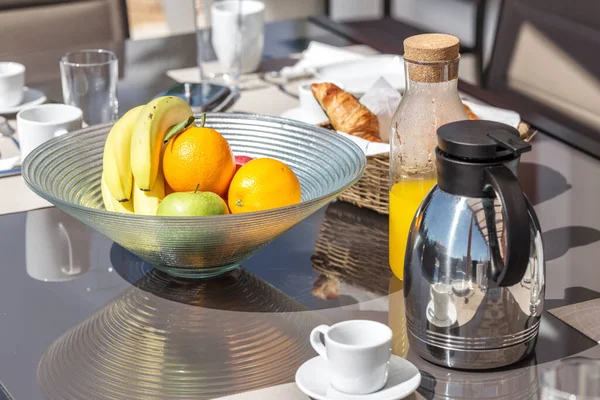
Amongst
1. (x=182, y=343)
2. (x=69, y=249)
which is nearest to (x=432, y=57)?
(x=182, y=343)

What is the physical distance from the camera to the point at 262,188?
0.97 meters

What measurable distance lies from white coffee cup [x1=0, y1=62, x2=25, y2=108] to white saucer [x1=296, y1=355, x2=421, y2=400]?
0.95 m

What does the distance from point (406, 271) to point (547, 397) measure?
231 mm

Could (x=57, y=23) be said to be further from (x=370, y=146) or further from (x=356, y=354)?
(x=356, y=354)

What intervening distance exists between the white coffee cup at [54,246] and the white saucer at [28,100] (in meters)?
0.41

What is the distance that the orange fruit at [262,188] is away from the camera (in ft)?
3.20

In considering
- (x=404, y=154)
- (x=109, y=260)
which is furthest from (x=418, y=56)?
(x=109, y=260)

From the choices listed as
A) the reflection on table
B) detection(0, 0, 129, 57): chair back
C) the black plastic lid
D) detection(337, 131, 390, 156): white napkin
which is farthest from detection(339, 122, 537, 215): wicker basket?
detection(0, 0, 129, 57): chair back

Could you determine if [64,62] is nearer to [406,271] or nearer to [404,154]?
[404,154]

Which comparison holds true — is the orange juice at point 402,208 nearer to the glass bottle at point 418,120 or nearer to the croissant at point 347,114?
the glass bottle at point 418,120

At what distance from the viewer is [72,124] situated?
131cm

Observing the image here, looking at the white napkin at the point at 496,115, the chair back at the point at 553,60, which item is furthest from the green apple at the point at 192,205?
the chair back at the point at 553,60

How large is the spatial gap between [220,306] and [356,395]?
24 cm

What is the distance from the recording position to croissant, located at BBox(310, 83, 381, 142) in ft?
3.87
